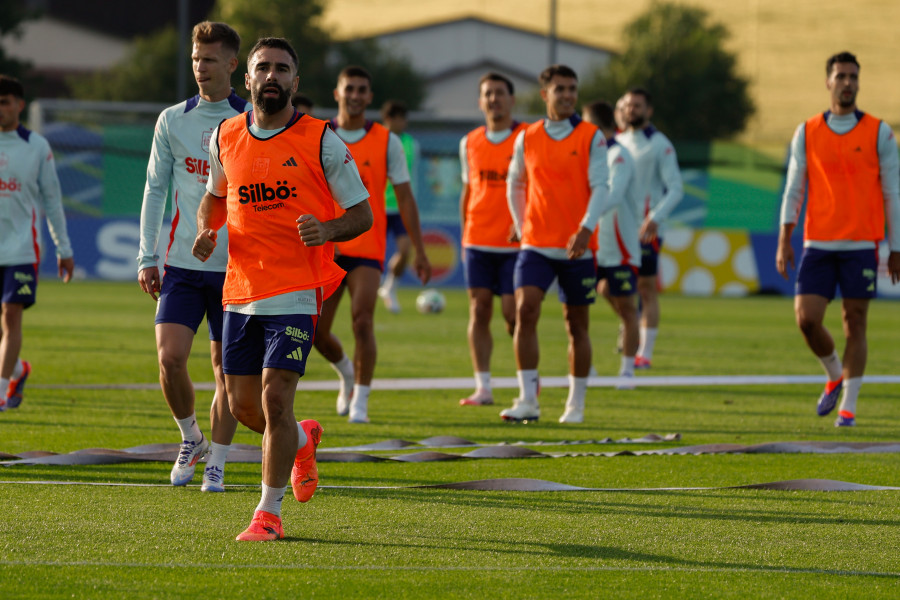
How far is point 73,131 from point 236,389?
24.8 metres

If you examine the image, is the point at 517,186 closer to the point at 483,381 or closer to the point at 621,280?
the point at 483,381

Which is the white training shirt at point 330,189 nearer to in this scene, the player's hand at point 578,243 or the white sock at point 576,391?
the player's hand at point 578,243

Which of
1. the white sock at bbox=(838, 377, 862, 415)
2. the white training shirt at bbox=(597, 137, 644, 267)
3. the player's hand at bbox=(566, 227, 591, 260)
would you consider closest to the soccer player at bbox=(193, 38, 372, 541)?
the player's hand at bbox=(566, 227, 591, 260)

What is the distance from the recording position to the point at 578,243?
28.6 ft

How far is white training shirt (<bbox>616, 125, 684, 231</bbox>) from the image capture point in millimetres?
12664

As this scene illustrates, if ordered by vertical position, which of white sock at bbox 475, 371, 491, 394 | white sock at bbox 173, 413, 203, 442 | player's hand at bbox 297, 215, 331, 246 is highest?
player's hand at bbox 297, 215, 331, 246

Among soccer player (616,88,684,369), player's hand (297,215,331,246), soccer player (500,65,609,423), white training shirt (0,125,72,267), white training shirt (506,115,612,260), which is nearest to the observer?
player's hand (297,215,331,246)

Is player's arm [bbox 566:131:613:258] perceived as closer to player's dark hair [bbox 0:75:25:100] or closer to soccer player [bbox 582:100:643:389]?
soccer player [bbox 582:100:643:389]

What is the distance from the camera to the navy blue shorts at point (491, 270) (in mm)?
10422

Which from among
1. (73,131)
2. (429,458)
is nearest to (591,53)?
(73,131)

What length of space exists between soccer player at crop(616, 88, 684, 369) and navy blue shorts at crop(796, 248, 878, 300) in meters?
3.11

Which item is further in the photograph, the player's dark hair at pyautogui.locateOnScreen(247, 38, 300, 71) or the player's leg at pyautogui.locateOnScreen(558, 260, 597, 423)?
the player's leg at pyautogui.locateOnScreen(558, 260, 597, 423)

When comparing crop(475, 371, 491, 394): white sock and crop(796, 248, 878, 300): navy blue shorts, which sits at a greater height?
crop(796, 248, 878, 300): navy blue shorts

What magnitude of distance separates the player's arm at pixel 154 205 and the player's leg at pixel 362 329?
265cm
